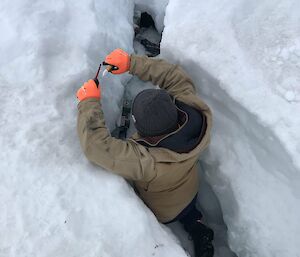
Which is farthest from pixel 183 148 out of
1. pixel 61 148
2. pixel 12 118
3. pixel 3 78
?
pixel 3 78

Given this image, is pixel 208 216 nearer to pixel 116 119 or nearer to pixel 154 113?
pixel 116 119

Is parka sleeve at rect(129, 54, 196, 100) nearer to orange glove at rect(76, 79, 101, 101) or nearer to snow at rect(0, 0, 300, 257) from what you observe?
snow at rect(0, 0, 300, 257)

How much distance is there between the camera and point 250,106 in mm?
1979

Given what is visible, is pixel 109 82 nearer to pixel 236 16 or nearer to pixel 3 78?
pixel 3 78

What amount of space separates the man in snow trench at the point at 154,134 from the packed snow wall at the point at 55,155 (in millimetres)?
112

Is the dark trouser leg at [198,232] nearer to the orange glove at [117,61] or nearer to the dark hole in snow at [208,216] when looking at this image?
the dark hole in snow at [208,216]

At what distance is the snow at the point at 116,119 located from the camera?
175 cm

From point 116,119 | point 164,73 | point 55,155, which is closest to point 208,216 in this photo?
point 116,119

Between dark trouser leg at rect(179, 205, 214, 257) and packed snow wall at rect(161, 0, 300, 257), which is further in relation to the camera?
dark trouser leg at rect(179, 205, 214, 257)

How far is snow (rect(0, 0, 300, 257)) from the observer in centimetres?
175

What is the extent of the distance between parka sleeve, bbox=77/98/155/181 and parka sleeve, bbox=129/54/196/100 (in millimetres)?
404

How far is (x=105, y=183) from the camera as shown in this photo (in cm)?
186

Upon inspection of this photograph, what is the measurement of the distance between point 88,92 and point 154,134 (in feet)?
1.29

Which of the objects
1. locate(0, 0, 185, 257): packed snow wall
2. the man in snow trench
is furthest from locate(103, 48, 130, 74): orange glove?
locate(0, 0, 185, 257): packed snow wall
